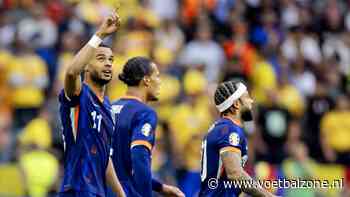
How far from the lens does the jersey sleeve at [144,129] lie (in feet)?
36.6

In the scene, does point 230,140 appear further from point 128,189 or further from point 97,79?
point 97,79

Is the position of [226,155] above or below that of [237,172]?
above

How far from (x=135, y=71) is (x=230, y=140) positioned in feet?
4.58

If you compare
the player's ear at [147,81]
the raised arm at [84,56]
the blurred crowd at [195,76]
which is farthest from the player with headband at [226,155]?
the blurred crowd at [195,76]

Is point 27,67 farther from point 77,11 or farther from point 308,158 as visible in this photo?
point 308,158

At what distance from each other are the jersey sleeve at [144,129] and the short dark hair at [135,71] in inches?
16.7

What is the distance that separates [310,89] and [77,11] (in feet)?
14.8

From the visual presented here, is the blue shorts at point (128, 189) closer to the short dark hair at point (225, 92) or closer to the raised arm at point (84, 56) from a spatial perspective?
the short dark hair at point (225, 92)

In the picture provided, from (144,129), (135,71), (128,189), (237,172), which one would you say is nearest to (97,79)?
(144,129)

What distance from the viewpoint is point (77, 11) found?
20.8m

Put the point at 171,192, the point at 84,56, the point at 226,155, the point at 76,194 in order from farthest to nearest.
Answer: 1. the point at 171,192
2. the point at 226,155
3. the point at 76,194
4. the point at 84,56

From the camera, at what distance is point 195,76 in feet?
65.6

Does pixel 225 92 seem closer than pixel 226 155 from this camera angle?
No

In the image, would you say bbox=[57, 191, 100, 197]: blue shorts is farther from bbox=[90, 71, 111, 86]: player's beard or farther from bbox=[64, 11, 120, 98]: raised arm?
bbox=[90, 71, 111, 86]: player's beard
